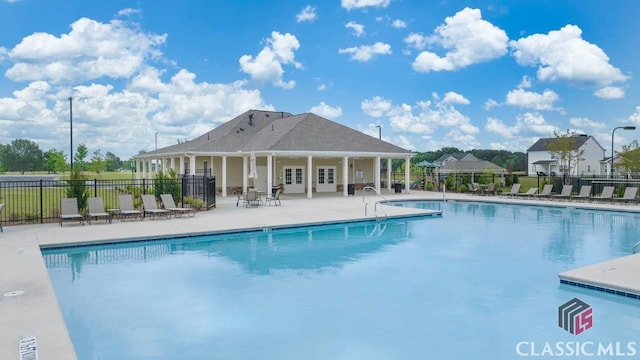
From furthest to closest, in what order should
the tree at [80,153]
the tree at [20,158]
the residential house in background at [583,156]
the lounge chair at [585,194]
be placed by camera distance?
the tree at [20,158]
the residential house in background at [583,156]
the tree at [80,153]
the lounge chair at [585,194]

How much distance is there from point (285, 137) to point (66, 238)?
16.4m

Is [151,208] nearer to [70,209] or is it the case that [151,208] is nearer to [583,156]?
[70,209]

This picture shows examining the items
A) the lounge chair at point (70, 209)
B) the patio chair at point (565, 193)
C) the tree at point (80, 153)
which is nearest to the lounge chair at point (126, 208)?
the lounge chair at point (70, 209)

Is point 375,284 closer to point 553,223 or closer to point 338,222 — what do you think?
point 338,222

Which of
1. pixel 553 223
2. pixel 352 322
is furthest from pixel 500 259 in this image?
pixel 553 223

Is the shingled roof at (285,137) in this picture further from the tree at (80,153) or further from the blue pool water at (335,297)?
the tree at (80,153)

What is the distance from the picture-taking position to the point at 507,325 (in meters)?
6.71

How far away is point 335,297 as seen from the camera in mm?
8070

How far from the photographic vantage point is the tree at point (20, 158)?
98125 mm

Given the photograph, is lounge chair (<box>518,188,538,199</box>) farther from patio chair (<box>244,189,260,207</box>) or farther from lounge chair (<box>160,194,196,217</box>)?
lounge chair (<box>160,194,196,217</box>)

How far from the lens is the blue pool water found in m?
6.00

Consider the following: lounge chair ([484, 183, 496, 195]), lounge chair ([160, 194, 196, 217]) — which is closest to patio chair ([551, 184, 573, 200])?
lounge chair ([484, 183, 496, 195])

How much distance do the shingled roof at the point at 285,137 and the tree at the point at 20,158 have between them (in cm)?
8381

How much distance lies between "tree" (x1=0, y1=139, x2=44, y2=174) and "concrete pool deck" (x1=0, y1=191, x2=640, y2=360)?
314 feet
